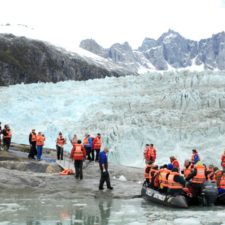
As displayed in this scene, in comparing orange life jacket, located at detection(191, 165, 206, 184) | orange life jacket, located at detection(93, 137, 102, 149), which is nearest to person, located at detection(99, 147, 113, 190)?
orange life jacket, located at detection(191, 165, 206, 184)

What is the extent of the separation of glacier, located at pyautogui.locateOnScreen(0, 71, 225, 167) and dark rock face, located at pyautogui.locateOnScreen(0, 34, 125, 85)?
263 feet

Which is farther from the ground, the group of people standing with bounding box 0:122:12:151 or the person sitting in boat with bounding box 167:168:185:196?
the group of people standing with bounding box 0:122:12:151

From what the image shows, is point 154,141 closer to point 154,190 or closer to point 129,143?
point 129,143

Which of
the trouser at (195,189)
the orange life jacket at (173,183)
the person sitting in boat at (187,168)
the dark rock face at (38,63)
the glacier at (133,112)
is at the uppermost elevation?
the dark rock face at (38,63)

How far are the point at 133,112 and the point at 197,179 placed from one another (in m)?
17.9

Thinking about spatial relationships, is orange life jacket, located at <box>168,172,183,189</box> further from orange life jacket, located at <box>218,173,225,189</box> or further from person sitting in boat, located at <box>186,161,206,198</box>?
orange life jacket, located at <box>218,173,225,189</box>

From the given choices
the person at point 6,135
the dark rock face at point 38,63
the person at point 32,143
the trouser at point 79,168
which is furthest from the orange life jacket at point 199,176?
the dark rock face at point 38,63

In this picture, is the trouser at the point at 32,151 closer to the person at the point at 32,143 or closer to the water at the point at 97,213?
the person at the point at 32,143

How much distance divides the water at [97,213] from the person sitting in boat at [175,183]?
568 mm

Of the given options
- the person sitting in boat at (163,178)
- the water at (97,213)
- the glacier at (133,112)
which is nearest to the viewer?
the water at (97,213)

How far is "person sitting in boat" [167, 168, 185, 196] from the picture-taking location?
13.2 meters

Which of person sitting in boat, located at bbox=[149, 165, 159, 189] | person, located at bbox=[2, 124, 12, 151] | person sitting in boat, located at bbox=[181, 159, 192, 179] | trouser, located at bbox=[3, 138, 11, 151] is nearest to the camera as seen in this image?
person sitting in boat, located at bbox=[149, 165, 159, 189]

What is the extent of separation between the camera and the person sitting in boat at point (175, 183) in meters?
13.2

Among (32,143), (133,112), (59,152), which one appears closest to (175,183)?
(59,152)
